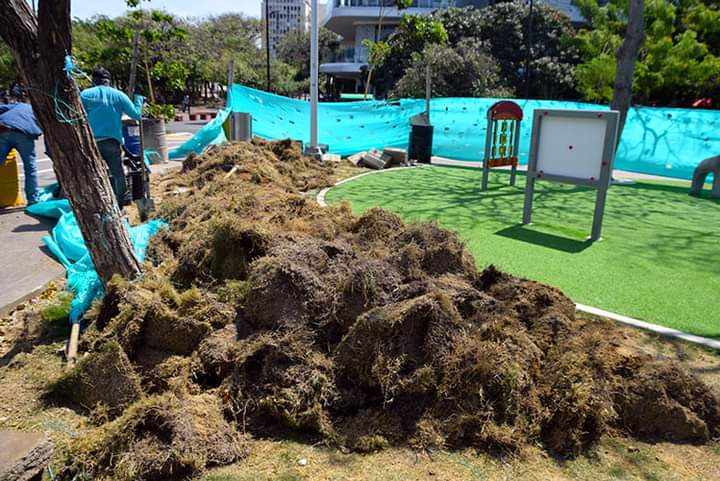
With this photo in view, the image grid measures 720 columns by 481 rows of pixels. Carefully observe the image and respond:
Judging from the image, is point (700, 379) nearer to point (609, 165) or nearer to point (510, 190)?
point (609, 165)

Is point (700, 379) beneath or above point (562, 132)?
beneath

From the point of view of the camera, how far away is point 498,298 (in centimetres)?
415

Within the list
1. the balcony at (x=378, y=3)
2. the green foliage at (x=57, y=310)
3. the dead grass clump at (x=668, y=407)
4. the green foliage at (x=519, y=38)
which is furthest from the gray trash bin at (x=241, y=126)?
the balcony at (x=378, y=3)

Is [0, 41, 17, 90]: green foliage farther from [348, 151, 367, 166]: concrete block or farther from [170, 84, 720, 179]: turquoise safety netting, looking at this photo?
[348, 151, 367, 166]: concrete block

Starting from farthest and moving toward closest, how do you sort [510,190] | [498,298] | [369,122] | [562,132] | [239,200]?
1. [369,122]
2. [510,190]
3. [562,132]
4. [239,200]
5. [498,298]

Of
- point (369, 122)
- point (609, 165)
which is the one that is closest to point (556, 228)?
point (609, 165)

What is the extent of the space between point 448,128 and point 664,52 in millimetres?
10356

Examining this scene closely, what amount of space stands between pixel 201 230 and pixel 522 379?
10.4 ft

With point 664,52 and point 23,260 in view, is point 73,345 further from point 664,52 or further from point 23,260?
point 664,52

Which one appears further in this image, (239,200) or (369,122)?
(369,122)

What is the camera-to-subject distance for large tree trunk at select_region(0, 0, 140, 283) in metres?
3.64

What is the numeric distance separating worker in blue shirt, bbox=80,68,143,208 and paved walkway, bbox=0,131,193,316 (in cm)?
125

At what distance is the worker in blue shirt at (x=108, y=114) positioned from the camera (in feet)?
23.4

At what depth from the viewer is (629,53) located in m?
11.0
